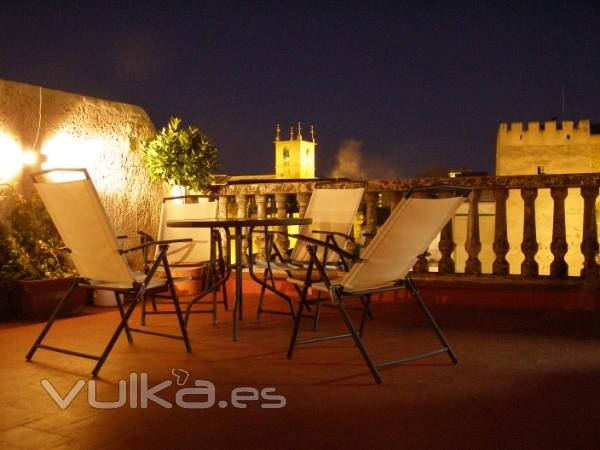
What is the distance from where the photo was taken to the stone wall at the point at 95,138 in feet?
19.3

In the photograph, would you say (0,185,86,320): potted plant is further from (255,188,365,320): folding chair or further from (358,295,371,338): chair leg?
(358,295,371,338): chair leg

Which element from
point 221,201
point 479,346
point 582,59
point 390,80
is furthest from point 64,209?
point 582,59

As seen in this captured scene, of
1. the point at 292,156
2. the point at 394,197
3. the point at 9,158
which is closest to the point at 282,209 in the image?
the point at 394,197

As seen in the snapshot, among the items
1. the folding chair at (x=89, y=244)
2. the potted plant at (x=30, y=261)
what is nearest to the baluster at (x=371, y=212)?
the potted plant at (x=30, y=261)

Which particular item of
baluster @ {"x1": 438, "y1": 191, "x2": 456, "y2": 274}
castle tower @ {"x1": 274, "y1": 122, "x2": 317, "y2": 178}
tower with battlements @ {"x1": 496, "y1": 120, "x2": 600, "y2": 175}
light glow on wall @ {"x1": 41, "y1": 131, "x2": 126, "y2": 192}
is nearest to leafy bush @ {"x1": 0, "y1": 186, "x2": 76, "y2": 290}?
light glow on wall @ {"x1": 41, "y1": 131, "x2": 126, "y2": 192}

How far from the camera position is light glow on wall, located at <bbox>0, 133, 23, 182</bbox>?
5684mm

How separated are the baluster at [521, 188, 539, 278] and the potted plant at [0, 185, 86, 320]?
3.73 meters

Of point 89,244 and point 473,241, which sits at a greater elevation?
point 89,244

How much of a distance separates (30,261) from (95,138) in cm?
154

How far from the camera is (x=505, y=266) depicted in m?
6.01

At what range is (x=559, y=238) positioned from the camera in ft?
19.2

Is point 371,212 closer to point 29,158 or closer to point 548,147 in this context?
point 29,158

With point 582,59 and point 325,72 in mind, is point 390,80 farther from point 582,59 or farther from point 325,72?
point 582,59

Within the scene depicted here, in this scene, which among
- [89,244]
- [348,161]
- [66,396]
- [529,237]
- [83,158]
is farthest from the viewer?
[348,161]
